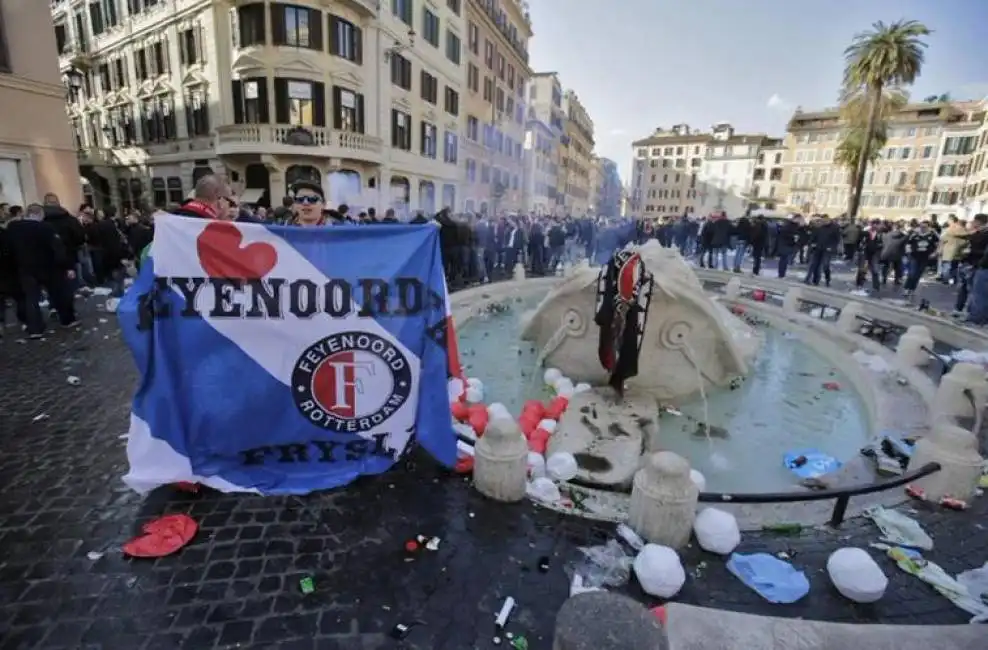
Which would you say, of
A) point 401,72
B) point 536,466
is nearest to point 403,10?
point 401,72

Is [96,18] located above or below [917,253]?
above

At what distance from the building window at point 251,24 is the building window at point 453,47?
527 inches

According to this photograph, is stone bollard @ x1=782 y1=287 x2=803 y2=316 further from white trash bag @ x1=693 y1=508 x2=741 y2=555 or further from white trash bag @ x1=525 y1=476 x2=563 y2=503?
white trash bag @ x1=525 y1=476 x2=563 y2=503

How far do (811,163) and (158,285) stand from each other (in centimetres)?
8646

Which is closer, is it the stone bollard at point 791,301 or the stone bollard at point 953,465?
the stone bollard at point 953,465

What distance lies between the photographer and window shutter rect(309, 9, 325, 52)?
20719 mm

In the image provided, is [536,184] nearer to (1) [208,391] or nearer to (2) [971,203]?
(2) [971,203]

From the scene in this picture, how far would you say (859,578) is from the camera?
9.61 ft

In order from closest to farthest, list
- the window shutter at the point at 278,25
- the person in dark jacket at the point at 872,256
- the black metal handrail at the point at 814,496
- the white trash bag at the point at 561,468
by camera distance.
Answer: the black metal handrail at the point at 814,496 → the white trash bag at the point at 561,468 → the person in dark jacket at the point at 872,256 → the window shutter at the point at 278,25

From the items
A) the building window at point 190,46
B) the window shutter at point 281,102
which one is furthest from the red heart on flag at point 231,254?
the building window at point 190,46

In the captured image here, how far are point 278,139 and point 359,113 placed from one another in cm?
427

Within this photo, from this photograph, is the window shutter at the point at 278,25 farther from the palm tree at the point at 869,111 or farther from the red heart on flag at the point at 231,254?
the palm tree at the point at 869,111

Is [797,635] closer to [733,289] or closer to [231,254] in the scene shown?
[231,254]

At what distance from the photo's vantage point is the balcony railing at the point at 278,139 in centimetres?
2078
